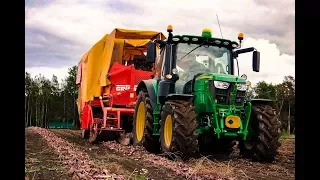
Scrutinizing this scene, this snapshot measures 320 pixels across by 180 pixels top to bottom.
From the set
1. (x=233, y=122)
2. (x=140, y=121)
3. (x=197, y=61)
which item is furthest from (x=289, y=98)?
(x=140, y=121)

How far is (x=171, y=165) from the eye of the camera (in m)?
5.68

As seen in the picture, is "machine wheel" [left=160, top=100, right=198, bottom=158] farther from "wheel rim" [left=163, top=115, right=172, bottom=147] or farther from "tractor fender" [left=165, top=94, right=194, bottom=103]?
"wheel rim" [left=163, top=115, right=172, bottom=147]

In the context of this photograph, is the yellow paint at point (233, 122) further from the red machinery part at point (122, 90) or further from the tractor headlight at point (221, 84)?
the red machinery part at point (122, 90)

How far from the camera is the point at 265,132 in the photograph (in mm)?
6465

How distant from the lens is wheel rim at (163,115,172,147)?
6594mm

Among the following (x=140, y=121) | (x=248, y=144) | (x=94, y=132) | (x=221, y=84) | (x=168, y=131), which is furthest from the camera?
(x=94, y=132)

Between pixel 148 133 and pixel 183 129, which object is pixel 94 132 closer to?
pixel 148 133

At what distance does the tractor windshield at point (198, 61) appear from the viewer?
23.1ft

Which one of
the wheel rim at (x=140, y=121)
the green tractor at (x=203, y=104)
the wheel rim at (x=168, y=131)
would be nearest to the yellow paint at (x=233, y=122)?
the green tractor at (x=203, y=104)

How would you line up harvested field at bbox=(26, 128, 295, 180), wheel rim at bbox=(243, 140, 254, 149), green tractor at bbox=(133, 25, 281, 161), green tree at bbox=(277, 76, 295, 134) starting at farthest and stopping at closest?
wheel rim at bbox=(243, 140, 254, 149) → green tractor at bbox=(133, 25, 281, 161) → harvested field at bbox=(26, 128, 295, 180) → green tree at bbox=(277, 76, 295, 134)

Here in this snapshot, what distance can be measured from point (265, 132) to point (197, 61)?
63.7 inches

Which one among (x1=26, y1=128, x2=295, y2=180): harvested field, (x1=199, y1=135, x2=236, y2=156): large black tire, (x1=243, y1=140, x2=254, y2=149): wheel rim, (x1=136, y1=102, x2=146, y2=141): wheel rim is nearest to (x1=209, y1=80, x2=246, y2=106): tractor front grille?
(x1=243, y1=140, x2=254, y2=149): wheel rim
